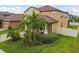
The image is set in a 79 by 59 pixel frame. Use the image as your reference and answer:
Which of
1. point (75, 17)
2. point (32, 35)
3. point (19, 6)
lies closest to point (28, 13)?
point (19, 6)

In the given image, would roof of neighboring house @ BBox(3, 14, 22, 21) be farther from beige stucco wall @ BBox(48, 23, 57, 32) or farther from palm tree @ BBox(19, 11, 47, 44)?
beige stucco wall @ BBox(48, 23, 57, 32)

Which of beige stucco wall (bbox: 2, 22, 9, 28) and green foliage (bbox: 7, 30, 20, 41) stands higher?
beige stucco wall (bbox: 2, 22, 9, 28)

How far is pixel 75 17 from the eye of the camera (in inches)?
68.3

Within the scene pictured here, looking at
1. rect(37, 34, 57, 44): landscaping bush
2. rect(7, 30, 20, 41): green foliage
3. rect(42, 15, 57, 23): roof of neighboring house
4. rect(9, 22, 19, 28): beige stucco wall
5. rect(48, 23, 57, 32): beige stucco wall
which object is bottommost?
rect(37, 34, 57, 44): landscaping bush

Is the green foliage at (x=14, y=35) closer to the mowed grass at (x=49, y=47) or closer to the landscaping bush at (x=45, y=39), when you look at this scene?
the mowed grass at (x=49, y=47)

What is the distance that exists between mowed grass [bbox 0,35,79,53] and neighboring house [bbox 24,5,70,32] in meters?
0.13

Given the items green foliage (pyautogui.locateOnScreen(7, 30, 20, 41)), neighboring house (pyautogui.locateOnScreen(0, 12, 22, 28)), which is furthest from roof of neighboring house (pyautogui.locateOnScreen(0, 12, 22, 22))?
green foliage (pyautogui.locateOnScreen(7, 30, 20, 41))

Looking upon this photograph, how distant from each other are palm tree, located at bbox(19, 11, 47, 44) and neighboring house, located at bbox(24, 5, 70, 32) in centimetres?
5

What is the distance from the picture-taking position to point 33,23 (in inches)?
65.5

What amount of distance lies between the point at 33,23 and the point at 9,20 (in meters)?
0.26

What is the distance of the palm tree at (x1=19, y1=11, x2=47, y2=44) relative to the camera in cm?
166
